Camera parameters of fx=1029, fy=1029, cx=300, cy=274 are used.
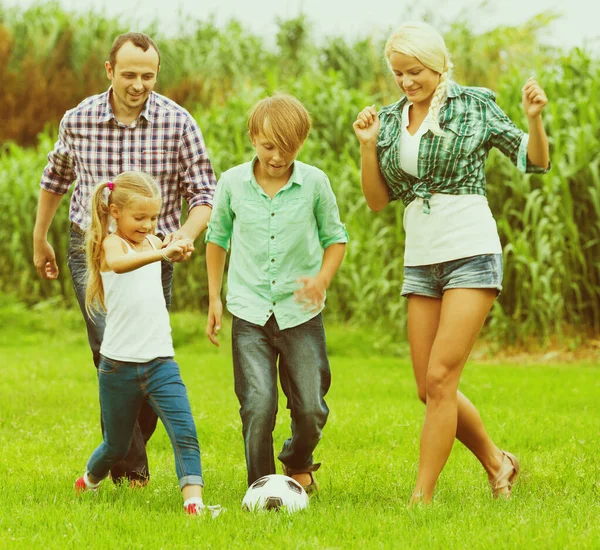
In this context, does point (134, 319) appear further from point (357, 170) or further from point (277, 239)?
point (357, 170)

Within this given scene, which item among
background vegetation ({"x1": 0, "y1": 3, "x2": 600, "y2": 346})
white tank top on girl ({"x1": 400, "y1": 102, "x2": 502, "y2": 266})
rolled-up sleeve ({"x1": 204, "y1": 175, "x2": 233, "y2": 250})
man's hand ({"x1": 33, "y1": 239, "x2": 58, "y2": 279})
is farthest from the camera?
background vegetation ({"x1": 0, "y1": 3, "x2": 600, "y2": 346})

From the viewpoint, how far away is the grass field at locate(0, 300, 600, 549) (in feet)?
13.4

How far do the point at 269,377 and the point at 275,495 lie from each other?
56 cm

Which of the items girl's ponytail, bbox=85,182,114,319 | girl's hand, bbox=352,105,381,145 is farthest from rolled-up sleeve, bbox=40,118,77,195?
girl's hand, bbox=352,105,381,145

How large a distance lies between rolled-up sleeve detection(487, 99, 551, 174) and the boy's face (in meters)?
0.92

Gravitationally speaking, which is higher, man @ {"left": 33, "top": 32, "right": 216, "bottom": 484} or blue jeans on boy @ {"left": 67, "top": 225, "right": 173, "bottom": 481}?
man @ {"left": 33, "top": 32, "right": 216, "bottom": 484}

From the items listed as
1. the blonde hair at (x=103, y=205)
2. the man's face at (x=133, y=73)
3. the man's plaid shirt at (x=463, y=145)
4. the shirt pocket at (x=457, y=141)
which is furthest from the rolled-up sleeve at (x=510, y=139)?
the man's face at (x=133, y=73)

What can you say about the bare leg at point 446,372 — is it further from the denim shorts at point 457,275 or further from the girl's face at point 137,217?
the girl's face at point 137,217

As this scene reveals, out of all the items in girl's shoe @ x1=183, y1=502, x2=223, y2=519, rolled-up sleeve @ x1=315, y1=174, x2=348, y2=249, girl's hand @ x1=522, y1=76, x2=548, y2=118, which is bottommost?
Answer: girl's shoe @ x1=183, y1=502, x2=223, y2=519

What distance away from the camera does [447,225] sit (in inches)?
185

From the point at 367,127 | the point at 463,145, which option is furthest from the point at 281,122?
the point at 463,145

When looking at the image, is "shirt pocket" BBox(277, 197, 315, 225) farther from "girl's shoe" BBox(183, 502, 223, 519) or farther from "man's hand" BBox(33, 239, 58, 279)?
"man's hand" BBox(33, 239, 58, 279)

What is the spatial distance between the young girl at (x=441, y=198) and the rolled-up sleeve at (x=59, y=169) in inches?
68.6

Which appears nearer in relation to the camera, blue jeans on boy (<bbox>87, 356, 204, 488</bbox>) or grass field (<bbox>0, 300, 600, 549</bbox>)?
grass field (<bbox>0, 300, 600, 549</bbox>)
